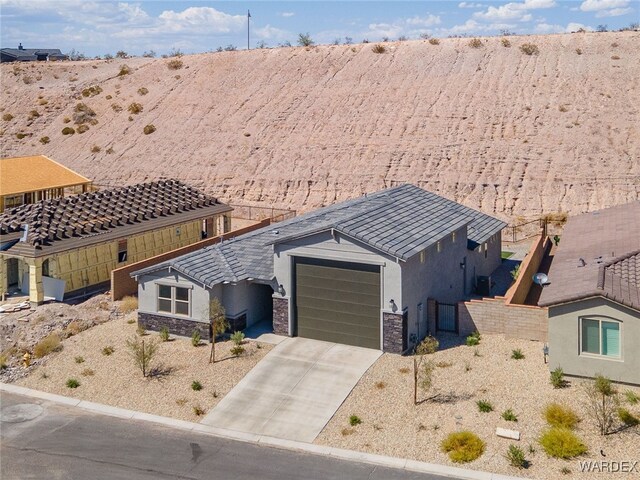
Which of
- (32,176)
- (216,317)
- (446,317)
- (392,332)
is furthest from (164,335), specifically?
(32,176)

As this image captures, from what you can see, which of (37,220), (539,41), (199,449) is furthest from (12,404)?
(539,41)

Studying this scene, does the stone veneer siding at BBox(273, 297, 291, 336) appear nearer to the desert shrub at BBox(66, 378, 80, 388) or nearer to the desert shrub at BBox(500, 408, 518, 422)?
the desert shrub at BBox(66, 378, 80, 388)

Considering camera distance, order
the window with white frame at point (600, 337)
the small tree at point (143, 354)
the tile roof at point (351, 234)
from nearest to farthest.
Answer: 1. the window with white frame at point (600, 337)
2. the small tree at point (143, 354)
3. the tile roof at point (351, 234)

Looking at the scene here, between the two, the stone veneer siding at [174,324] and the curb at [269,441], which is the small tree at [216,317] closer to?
the stone veneer siding at [174,324]

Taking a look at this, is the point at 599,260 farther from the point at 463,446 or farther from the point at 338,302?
the point at 463,446

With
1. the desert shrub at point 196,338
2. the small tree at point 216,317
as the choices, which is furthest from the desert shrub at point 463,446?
the desert shrub at point 196,338

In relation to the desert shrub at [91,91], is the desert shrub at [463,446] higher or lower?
lower

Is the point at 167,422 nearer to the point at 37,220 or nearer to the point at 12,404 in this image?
the point at 12,404
